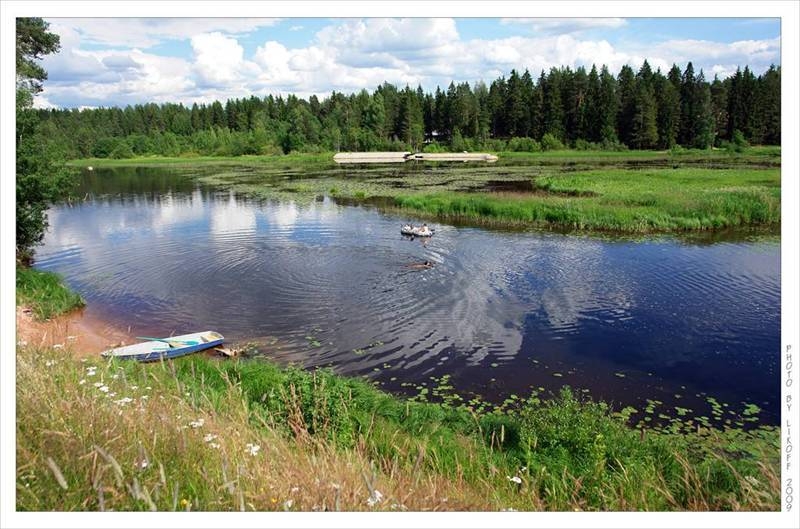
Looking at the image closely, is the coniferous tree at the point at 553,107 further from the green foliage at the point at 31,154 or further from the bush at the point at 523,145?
the green foliage at the point at 31,154

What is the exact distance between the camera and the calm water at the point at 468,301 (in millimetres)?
13102

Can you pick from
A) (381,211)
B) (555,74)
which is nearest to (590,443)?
(381,211)

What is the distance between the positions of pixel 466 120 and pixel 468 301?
66.2 m

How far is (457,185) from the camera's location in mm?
46688

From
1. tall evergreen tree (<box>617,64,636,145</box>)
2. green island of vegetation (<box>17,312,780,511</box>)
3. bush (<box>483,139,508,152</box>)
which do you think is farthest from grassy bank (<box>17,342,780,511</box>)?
bush (<box>483,139,508,152</box>)

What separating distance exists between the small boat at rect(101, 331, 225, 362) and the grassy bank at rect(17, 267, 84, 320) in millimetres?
4276

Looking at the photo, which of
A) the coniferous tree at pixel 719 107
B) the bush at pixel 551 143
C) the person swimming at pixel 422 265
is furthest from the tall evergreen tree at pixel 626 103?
the person swimming at pixel 422 265

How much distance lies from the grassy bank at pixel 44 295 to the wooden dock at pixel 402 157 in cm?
6208

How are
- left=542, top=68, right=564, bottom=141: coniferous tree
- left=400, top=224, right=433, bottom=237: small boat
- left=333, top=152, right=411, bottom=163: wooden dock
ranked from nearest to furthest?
left=400, top=224, right=433, bottom=237: small boat → left=542, top=68, right=564, bottom=141: coniferous tree → left=333, top=152, right=411, bottom=163: wooden dock

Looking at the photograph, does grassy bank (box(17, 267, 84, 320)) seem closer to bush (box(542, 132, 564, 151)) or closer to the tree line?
the tree line

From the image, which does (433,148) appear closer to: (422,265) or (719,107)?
(719,107)

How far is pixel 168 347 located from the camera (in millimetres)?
13531

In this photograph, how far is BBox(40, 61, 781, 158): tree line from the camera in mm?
52312
